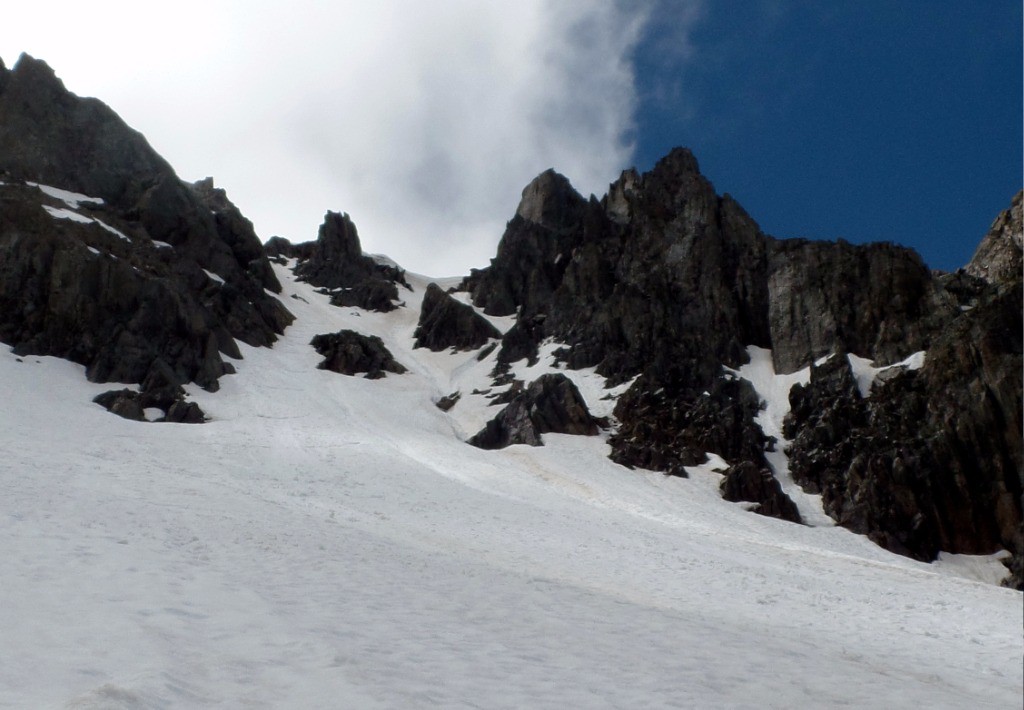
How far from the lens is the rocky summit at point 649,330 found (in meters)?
43.8

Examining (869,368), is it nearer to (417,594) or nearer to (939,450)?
(939,450)

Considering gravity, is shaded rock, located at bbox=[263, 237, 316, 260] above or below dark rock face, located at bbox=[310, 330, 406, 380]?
above

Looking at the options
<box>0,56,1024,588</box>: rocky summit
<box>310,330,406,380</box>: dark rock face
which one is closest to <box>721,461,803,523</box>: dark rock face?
<box>0,56,1024,588</box>: rocky summit

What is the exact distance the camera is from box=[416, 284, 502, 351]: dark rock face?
81.9 meters

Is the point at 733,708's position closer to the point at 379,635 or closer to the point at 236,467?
the point at 379,635

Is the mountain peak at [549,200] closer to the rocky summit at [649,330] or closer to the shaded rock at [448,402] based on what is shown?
the rocky summit at [649,330]

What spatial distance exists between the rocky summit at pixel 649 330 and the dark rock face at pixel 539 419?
0.16m

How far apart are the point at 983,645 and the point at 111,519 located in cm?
1992

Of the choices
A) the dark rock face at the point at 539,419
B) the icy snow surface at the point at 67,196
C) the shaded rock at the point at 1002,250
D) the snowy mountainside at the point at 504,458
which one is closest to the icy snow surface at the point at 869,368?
the snowy mountainside at the point at 504,458

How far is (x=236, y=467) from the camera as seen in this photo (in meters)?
32.2

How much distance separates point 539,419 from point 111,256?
3462 centimetres

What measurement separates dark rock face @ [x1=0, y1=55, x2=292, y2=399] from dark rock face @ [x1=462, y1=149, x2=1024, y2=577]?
2783cm

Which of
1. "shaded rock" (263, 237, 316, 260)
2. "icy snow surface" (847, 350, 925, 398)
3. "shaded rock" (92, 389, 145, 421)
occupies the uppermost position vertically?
"shaded rock" (263, 237, 316, 260)

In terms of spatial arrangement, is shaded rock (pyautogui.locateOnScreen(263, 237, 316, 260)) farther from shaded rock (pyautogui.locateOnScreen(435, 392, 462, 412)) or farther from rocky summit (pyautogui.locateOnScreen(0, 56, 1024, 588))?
shaded rock (pyautogui.locateOnScreen(435, 392, 462, 412))
